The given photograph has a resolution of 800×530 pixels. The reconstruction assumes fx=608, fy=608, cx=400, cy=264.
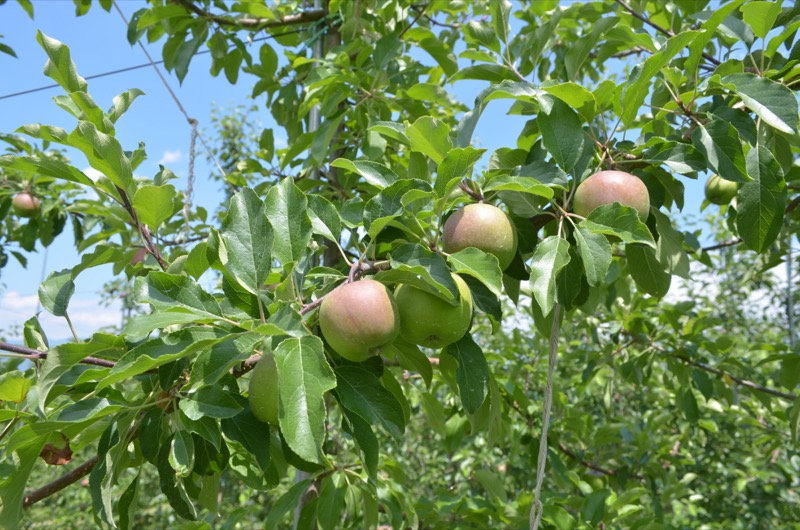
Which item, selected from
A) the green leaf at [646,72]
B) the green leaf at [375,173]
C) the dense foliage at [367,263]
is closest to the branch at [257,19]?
the dense foliage at [367,263]

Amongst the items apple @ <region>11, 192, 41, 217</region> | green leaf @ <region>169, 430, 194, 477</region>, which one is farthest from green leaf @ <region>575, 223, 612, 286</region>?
apple @ <region>11, 192, 41, 217</region>

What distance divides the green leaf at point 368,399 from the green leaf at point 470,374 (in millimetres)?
115

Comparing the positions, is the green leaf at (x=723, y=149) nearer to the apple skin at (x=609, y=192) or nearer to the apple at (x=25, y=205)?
the apple skin at (x=609, y=192)

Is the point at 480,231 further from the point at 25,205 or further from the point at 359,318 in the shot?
the point at 25,205

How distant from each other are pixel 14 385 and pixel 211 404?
0.91ft

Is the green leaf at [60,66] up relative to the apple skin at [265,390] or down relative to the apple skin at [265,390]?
up

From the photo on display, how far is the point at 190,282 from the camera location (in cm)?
72

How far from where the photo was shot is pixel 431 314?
73 centimetres

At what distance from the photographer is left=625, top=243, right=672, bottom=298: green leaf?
98 centimetres

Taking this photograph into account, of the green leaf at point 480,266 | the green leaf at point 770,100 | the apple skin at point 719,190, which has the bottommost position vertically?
the apple skin at point 719,190

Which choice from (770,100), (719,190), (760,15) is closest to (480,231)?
(770,100)

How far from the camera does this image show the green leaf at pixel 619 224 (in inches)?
28.2

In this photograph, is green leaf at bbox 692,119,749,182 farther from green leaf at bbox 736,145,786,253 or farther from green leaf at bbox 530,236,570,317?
green leaf at bbox 530,236,570,317

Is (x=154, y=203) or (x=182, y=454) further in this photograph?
(x=154, y=203)
